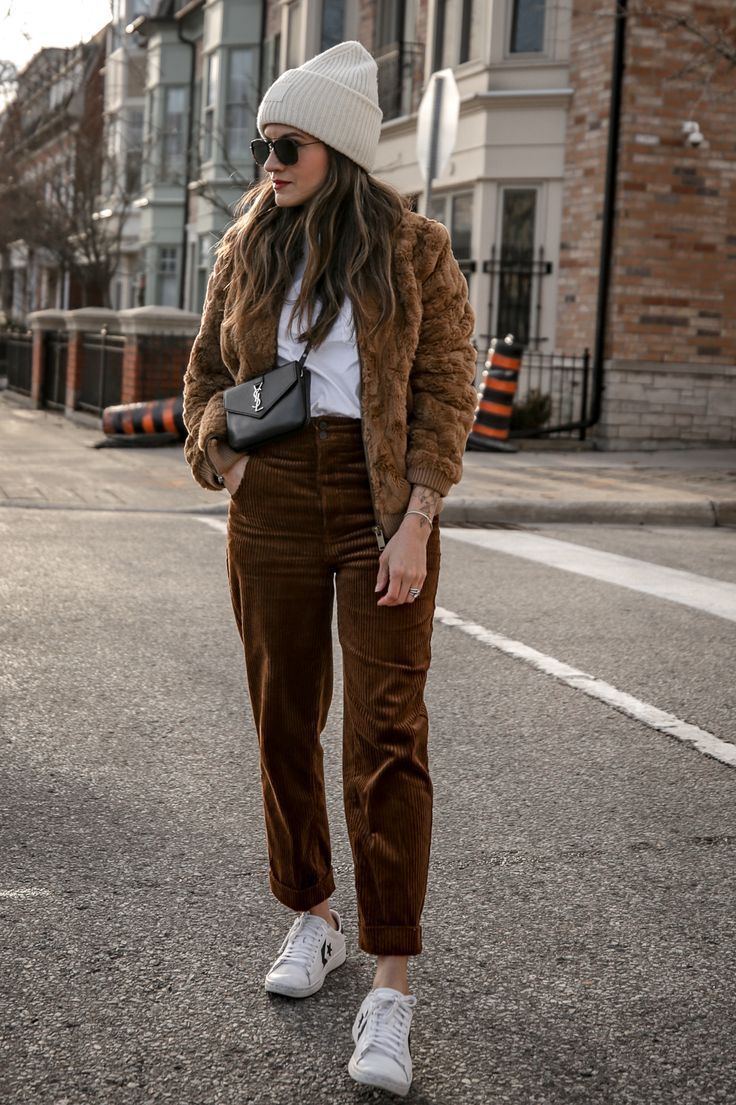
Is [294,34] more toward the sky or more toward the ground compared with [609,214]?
more toward the sky

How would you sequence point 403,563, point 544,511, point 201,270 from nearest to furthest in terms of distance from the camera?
point 403,563 → point 544,511 → point 201,270

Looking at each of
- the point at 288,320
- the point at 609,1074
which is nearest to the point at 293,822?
the point at 609,1074

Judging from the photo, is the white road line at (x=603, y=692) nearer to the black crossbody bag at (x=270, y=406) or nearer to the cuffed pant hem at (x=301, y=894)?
the cuffed pant hem at (x=301, y=894)

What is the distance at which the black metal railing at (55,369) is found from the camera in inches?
912

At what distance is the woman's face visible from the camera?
2.92m

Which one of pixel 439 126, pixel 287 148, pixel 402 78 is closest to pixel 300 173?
pixel 287 148

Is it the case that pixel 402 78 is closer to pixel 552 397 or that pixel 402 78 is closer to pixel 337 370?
pixel 552 397

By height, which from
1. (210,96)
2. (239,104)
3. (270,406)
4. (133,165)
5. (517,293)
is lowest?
(270,406)

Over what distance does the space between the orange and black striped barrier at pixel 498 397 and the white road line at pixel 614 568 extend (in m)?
5.92

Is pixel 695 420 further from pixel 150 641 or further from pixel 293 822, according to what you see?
pixel 293 822

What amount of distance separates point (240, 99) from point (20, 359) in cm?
786

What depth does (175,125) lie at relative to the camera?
36.7m

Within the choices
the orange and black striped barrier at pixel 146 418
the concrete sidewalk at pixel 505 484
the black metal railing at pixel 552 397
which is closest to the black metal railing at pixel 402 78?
the black metal railing at pixel 552 397

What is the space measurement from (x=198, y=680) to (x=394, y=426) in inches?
124
